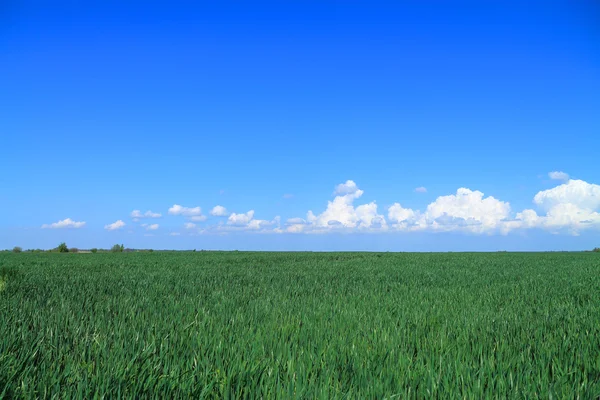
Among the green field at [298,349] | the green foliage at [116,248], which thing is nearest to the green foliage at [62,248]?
the green foliage at [116,248]

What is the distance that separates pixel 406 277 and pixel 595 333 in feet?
23.5

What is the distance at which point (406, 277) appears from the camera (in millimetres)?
12070

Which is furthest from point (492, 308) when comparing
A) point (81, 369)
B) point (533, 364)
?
point (81, 369)

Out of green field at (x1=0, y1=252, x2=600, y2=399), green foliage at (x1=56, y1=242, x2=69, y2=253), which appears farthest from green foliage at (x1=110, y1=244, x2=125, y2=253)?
green field at (x1=0, y1=252, x2=600, y2=399)

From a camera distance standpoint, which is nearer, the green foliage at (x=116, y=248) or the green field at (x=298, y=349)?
the green field at (x=298, y=349)

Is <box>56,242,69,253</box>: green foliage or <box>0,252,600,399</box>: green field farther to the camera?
<box>56,242,69,253</box>: green foliage

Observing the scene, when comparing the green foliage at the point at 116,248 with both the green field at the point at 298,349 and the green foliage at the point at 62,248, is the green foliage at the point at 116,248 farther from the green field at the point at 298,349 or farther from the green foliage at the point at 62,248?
the green field at the point at 298,349

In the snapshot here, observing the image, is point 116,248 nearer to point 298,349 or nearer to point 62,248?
point 62,248

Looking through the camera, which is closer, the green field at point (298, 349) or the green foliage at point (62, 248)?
the green field at point (298, 349)

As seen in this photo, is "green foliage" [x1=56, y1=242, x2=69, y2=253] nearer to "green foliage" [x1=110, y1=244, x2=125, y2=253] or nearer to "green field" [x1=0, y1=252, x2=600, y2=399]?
"green foliage" [x1=110, y1=244, x2=125, y2=253]

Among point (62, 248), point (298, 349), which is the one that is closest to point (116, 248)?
point (62, 248)

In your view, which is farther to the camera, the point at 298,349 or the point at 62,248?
the point at 62,248

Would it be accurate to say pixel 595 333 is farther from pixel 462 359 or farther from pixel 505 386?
pixel 505 386

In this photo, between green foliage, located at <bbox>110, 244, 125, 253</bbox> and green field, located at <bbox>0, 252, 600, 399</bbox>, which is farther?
green foliage, located at <bbox>110, 244, 125, 253</bbox>
